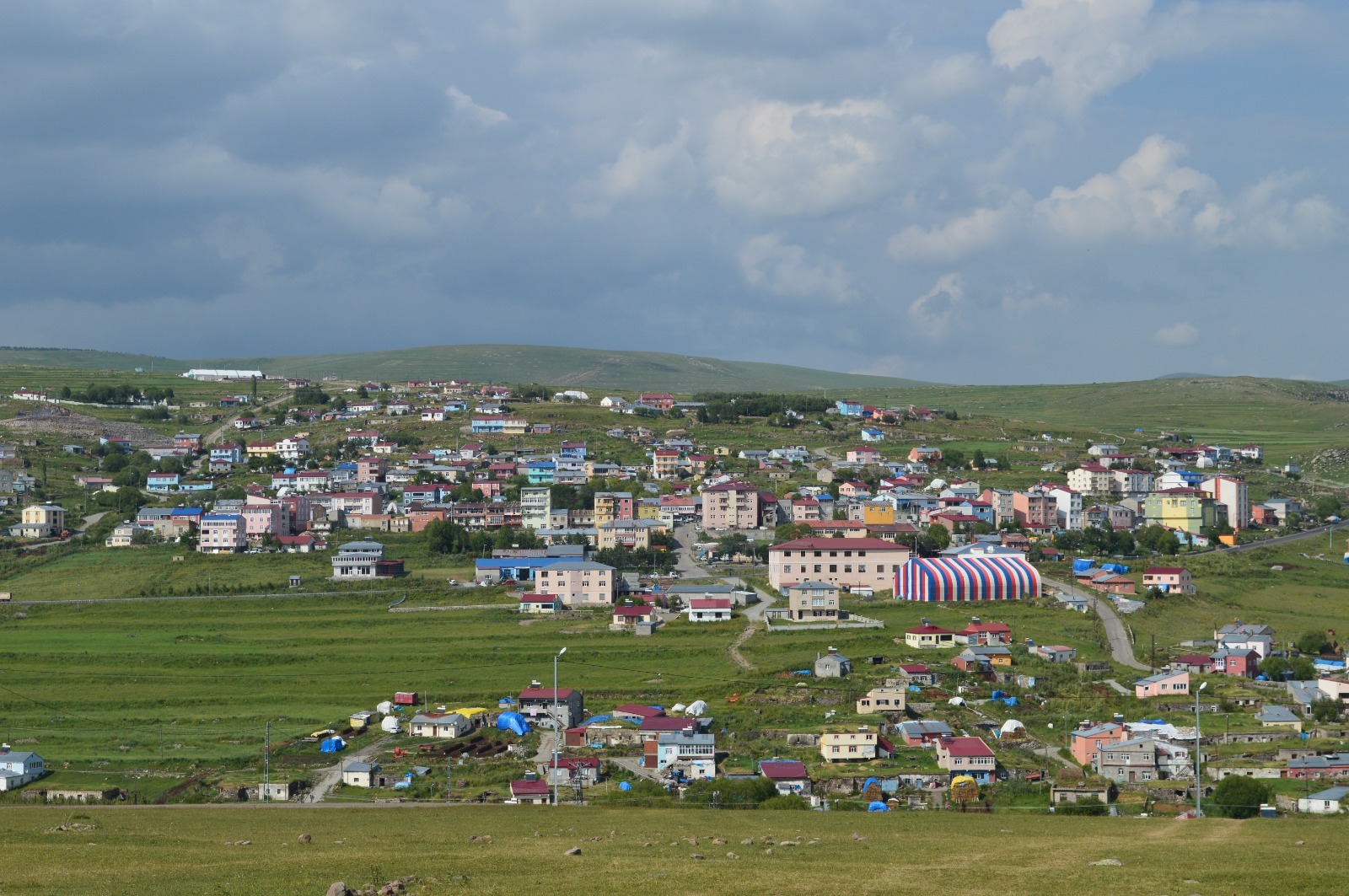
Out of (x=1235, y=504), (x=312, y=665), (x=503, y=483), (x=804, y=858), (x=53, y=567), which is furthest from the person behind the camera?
(x=503, y=483)

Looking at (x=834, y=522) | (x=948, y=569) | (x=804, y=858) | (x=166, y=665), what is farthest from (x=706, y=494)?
(x=804, y=858)

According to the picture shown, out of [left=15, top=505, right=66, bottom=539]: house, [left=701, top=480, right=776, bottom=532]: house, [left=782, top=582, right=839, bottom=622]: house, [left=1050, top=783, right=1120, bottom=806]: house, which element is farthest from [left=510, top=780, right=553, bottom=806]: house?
[left=15, top=505, right=66, bottom=539]: house

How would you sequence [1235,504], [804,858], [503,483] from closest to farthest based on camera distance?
[804,858], [1235,504], [503,483]

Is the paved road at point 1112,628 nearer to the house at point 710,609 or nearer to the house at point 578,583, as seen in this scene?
the house at point 710,609

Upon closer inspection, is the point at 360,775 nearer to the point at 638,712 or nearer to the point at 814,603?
the point at 638,712

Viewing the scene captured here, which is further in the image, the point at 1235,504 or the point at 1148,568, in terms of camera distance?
the point at 1235,504

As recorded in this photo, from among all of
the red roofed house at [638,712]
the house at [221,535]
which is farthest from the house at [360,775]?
the house at [221,535]

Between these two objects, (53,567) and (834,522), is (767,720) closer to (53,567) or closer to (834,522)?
(834,522)
